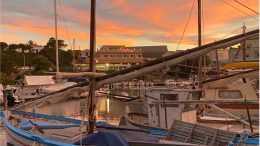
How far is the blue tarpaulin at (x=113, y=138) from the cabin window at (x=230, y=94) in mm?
9166

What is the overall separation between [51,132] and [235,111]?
32.1ft

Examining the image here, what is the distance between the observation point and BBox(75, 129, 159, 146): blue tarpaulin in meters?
8.12

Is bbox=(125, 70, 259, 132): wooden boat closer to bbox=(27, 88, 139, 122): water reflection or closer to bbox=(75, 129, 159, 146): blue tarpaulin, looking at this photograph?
bbox=(75, 129, 159, 146): blue tarpaulin

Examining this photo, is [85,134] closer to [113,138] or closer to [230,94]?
[113,138]

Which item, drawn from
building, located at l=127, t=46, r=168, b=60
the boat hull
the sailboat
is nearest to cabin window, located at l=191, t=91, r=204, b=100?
the sailboat

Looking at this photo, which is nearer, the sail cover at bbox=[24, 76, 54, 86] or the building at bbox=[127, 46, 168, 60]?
the sail cover at bbox=[24, 76, 54, 86]

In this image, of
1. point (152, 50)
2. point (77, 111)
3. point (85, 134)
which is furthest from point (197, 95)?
point (152, 50)

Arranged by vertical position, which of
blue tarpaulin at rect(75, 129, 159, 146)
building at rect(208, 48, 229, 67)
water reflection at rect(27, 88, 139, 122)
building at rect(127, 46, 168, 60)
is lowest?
water reflection at rect(27, 88, 139, 122)

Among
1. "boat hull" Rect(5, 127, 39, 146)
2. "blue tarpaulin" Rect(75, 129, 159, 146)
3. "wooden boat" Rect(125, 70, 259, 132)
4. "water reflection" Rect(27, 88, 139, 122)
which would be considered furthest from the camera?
"water reflection" Rect(27, 88, 139, 122)

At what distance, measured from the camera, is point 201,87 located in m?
17.0

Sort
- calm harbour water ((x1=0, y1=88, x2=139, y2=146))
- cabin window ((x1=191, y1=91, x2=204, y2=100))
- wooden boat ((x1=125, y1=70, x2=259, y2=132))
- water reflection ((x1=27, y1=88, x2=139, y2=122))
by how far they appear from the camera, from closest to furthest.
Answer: wooden boat ((x1=125, y1=70, x2=259, y2=132)) < cabin window ((x1=191, y1=91, x2=204, y2=100)) < calm harbour water ((x1=0, y1=88, x2=139, y2=146)) < water reflection ((x1=27, y1=88, x2=139, y2=122))

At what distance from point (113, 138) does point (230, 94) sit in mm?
10408

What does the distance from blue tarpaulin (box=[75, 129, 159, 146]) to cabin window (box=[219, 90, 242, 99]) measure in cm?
917

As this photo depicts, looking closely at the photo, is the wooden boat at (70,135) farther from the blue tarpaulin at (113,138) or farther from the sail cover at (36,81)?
the sail cover at (36,81)
